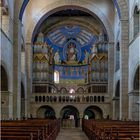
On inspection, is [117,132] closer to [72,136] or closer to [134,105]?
[72,136]

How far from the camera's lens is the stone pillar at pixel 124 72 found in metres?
24.8

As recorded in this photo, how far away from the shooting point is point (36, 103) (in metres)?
36.6

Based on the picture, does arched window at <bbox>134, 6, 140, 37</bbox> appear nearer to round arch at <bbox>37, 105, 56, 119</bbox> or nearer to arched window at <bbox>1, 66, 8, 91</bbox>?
arched window at <bbox>1, 66, 8, 91</bbox>

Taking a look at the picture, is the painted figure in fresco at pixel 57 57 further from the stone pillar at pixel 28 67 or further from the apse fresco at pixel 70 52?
the stone pillar at pixel 28 67

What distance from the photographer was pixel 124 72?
25031 millimetres

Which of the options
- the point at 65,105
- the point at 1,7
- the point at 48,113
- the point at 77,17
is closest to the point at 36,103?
the point at 65,105

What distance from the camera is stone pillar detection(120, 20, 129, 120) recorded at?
24.8m

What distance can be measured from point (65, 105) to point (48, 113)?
17.9 feet

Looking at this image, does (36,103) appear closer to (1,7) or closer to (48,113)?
(48,113)

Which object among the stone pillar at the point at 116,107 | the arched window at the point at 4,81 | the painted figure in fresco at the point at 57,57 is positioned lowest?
the stone pillar at the point at 116,107

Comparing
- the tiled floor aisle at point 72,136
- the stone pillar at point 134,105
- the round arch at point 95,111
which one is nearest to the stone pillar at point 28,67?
the round arch at point 95,111

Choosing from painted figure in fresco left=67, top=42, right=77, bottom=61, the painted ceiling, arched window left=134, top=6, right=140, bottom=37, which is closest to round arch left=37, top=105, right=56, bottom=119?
the painted ceiling

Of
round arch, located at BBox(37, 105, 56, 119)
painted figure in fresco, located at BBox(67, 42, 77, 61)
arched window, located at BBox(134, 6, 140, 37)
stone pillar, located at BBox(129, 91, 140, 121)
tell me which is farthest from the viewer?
painted figure in fresco, located at BBox(67, 42, 77, 61)

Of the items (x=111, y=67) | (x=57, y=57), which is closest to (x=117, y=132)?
(x=111, y=67)
